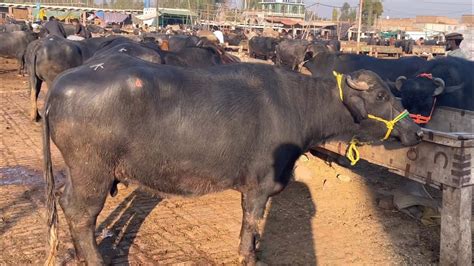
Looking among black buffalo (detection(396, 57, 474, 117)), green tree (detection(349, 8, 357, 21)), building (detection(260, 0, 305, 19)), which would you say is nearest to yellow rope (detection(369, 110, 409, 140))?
black buffalo (detection(396, 57, 474, 117))

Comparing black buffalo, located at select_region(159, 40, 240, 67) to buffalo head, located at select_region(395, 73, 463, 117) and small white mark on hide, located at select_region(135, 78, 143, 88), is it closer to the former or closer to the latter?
buffalo head, located at select_region(395, 73, 463, 117)

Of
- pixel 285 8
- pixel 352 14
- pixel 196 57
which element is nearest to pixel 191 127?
pixel 196 57

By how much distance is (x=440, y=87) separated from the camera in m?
6.50

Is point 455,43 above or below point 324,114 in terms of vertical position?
above

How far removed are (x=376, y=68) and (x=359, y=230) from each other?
5.02m

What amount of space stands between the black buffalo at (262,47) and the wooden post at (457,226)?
20683 millimetres

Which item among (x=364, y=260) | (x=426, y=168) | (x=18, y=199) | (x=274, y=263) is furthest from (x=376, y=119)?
(x=18, y=199)

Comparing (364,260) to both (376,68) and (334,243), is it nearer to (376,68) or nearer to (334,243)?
(334,243)

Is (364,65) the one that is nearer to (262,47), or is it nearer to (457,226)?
(457,226)

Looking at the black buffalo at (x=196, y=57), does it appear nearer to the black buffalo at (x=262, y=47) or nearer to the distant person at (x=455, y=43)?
the distant person at (x=455, y=43)

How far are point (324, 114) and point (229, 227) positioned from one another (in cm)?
161

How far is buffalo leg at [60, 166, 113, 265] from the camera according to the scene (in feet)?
11.7

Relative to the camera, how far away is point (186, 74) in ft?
12.9

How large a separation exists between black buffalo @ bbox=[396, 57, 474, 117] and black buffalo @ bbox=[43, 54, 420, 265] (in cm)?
228
